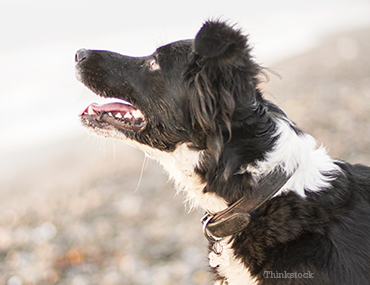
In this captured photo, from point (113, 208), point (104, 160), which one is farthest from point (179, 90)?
point (104, 160)

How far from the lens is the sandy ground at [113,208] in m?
3.73

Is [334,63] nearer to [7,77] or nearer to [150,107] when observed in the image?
[150,107]

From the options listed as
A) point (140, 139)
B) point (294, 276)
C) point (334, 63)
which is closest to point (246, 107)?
point (140, 139)

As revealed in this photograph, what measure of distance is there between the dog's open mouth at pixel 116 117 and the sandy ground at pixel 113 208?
633mm

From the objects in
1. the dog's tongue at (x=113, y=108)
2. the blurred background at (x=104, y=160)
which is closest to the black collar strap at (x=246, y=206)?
the blurred background at (x=104, y=160)

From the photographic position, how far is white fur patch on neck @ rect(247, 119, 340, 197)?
6.89 ft

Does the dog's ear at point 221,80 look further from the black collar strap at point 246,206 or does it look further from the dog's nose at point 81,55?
the dog's nose at point 81,55

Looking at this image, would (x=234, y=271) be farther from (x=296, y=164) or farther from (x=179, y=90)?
(x=179, y=90)

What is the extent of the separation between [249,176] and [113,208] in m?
3.09

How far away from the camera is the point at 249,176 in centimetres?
209

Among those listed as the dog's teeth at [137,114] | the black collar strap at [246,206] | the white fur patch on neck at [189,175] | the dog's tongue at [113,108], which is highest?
the dog's tongue at [113,108]

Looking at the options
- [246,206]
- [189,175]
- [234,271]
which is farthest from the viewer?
[189,175]

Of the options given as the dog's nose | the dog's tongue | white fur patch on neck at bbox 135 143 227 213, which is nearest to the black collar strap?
white fur patch on neck at bbox 135 143 227 213

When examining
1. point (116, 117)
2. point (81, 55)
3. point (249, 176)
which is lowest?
point (249, 176)
